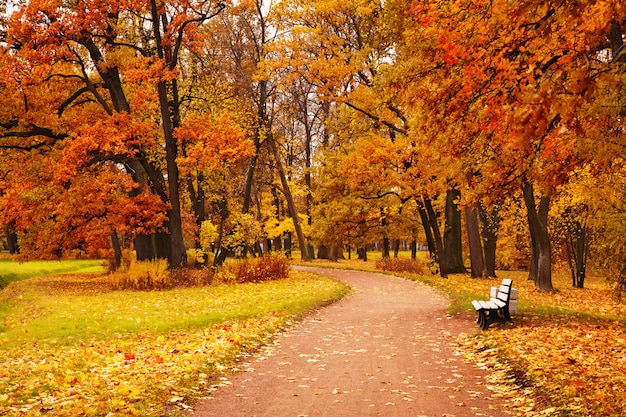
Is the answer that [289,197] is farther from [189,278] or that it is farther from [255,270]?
[189,278]

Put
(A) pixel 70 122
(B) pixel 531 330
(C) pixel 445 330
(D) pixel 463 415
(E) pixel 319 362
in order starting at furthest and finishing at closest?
1. (A) pixel 70 122
2. (C) pixel 445 330
3. (B) pixel 531 330
4. (E) pixel 319 362
5. (D) pixel 463 415

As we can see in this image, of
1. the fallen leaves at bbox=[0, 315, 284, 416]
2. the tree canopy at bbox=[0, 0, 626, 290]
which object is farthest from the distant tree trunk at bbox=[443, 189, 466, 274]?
the fallen leaves at bbox=[0, 315, 284, 416]

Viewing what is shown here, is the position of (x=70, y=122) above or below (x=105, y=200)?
above

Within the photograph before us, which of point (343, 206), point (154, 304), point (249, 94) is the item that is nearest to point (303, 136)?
point (343, 206)

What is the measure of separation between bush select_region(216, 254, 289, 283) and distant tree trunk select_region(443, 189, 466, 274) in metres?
9.91

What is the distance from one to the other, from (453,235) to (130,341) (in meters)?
22.4

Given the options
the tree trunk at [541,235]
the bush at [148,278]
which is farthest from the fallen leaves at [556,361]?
the bush at [148,278]

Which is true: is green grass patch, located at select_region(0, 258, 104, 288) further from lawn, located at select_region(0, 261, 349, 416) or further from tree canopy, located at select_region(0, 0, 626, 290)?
lawn, located at select_region(0, 261, 349, 416)

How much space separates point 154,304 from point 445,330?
349 inches

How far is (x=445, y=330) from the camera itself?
12414 mm

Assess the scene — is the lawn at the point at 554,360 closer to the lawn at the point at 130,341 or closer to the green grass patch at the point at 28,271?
the lawn at the point at 130,341

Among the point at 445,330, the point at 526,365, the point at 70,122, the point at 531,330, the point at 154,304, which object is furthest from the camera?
the point at 70,122

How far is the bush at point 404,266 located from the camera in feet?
95.3

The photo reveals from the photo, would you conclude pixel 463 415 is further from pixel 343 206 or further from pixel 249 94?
pixel 343 206
